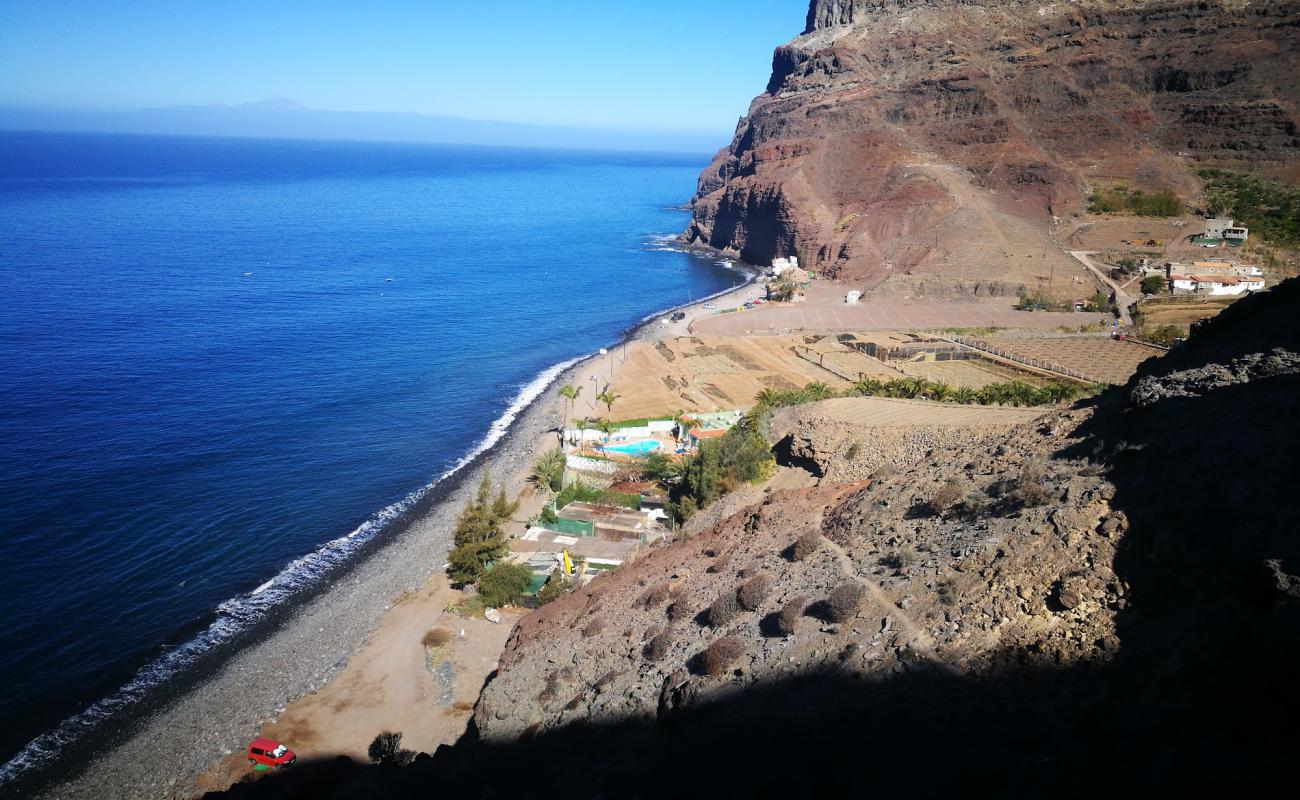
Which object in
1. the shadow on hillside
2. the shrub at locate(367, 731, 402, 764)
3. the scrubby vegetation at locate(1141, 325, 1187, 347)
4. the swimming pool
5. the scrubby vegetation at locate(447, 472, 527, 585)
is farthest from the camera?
the scrubby vegetation at locate(1141, 325, 1187, 347)

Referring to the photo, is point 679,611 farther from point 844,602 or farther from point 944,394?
point 944,394

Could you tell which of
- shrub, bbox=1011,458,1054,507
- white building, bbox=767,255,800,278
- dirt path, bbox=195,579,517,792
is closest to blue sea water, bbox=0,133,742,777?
dirt path, bbox=195,579,517,792

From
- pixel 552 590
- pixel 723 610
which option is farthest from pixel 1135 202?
pixel 723 610

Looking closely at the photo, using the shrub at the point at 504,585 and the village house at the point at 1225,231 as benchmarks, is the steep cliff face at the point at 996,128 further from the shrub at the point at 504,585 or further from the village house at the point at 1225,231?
the shrub at the point at 504,585

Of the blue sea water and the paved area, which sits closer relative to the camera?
the blue sea water

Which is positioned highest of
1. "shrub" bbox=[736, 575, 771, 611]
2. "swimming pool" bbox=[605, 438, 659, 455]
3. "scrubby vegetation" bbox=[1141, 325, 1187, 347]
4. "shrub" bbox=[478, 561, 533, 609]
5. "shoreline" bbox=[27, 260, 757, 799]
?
"scrubby vegetation" bbox=[1141, 325, 1187, 347]

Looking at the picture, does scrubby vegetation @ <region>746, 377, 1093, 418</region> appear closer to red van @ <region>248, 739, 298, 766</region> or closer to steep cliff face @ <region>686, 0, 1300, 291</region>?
red van @ <region>248, 739, 298, 766</region>

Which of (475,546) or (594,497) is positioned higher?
(594,497)

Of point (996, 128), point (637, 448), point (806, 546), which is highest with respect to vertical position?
point (996, 128)
